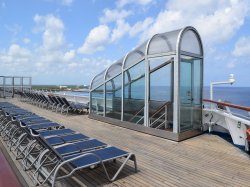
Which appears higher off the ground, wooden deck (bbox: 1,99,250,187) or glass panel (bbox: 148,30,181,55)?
glass panel (bbox: 148,30,181,55)

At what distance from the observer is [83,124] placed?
8281 millimetres

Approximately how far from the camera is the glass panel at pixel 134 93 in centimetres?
716

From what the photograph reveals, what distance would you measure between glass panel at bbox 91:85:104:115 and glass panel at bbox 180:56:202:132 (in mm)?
3212

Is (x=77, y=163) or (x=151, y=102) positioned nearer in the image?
(x=77, y=163)

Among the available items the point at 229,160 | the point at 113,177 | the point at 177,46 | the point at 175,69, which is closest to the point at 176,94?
the point at 175,69

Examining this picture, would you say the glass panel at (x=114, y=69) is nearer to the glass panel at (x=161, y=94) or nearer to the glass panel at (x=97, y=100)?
the glass panel at (x=97, y=100)

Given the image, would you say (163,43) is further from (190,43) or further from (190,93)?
(190,93)

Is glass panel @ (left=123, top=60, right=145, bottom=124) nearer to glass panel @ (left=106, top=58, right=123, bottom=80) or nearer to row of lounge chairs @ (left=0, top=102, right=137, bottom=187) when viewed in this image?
glass panel @ (left=106, top=58, right=123, bottom=80)

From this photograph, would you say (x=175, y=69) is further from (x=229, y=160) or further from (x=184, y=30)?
(x=229, y=160)

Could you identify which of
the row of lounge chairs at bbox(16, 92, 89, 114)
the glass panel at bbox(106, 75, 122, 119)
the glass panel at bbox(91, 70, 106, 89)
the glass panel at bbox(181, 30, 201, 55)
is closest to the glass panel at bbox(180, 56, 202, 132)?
the glass panel at bbox(181, 30, 201, 55)

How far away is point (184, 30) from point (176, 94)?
156 centimetres

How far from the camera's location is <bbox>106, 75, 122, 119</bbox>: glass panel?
7.99 meters

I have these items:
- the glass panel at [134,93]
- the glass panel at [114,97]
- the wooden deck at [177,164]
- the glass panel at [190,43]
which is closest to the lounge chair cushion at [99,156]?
the wooden deck at [177,164]

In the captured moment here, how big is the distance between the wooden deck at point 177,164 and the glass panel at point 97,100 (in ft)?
7.15
